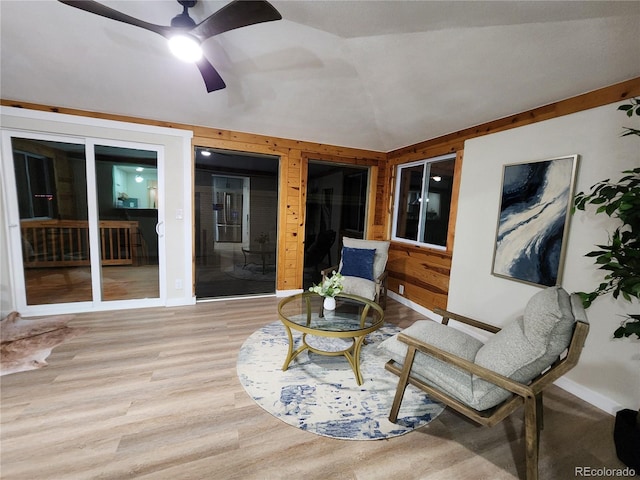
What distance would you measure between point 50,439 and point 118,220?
2.63 meters

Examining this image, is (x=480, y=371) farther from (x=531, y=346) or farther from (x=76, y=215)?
(x=76, y=215)

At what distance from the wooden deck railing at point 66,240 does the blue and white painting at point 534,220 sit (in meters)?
4.40

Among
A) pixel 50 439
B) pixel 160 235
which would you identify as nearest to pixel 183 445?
pixel 50 439

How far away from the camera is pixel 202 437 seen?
1.64 meters

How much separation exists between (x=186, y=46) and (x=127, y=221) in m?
2.76

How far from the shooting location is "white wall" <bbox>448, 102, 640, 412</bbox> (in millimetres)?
1958

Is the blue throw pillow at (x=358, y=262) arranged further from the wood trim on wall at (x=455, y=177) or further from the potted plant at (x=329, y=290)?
the potted plant at (x=329, y=290)

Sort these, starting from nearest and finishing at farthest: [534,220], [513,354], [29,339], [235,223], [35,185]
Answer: [513,354]
[534,220]
[29,339]
[35,185]
[235,223]

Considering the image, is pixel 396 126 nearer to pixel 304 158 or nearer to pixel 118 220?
pixel 304 158

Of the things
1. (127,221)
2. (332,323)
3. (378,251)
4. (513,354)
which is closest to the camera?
(513,354)

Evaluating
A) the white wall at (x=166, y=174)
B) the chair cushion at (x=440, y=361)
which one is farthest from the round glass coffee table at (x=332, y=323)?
the white wall at (x=166, y=174)

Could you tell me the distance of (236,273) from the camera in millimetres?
4473

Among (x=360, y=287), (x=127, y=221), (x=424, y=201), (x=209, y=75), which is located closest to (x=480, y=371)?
(x=360, y=287)

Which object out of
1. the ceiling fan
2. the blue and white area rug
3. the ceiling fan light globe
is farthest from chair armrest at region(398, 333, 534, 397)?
the ceiling fan light globe
